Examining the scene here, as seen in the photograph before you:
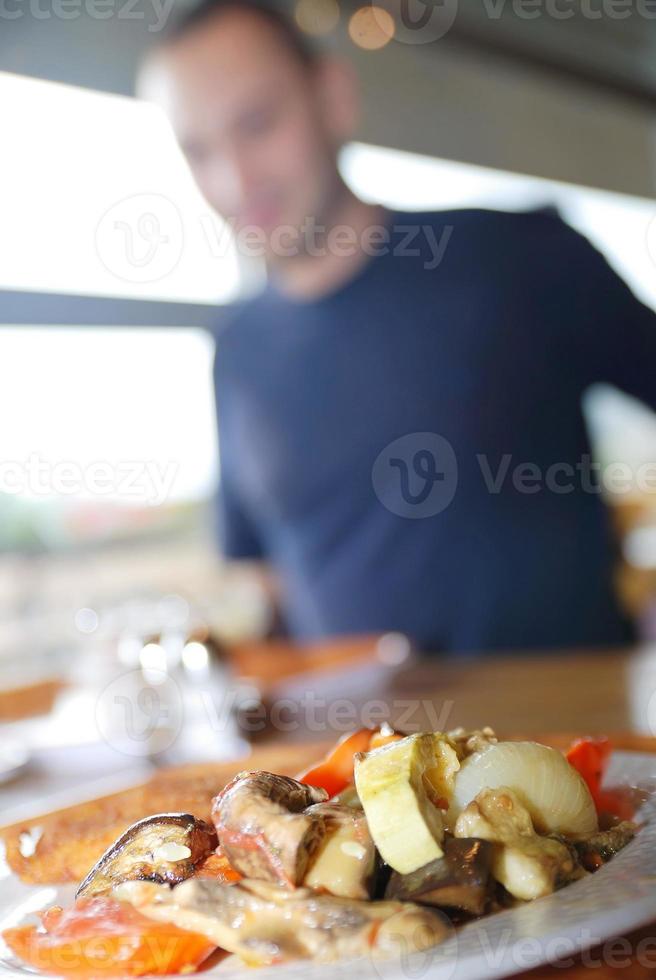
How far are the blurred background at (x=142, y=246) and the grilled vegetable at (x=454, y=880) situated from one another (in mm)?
2080

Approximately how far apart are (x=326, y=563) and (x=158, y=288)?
171 centimetres

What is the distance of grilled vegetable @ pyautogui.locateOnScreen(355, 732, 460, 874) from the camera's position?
396 mm

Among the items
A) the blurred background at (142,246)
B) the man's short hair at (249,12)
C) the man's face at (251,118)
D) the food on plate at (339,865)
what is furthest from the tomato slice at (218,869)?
the man's short hair at (249,12)

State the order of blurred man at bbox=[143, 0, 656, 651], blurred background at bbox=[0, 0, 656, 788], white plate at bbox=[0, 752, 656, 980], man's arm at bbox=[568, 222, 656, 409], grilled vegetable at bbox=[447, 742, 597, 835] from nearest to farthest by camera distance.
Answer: white plate at bbox=[0, 752, 656, 980], grilled vegetable at bbox=[447, 742, 597, 835], man's arm at bbox=[568, 222, 656, 409], blurred man at bbox=[143, 0, 656, 651], blurred background at bbox=[0, 0, 656, 788]

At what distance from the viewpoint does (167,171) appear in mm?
3863

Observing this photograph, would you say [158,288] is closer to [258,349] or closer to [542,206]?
[258,349]

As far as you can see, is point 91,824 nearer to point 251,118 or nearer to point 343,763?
point 343,763

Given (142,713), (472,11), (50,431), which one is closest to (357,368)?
(142,713)

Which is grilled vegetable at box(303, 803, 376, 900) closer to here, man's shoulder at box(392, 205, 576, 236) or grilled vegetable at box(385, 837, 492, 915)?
grilled vegetable at box(385, 837, 492, 915)

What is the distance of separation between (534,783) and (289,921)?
135 mm

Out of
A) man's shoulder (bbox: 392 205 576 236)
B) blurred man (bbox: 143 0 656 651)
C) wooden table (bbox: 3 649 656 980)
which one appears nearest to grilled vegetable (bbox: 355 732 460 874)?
wooden table (bbox: 3 649 656 980)

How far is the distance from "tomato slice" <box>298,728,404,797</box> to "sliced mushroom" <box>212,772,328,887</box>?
0.09 metres

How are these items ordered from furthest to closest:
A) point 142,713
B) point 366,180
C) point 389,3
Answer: point 366,180, point 389,3, point 142,713

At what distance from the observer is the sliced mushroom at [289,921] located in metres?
0.36
